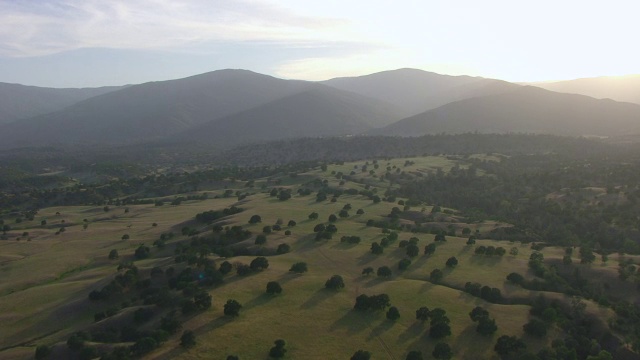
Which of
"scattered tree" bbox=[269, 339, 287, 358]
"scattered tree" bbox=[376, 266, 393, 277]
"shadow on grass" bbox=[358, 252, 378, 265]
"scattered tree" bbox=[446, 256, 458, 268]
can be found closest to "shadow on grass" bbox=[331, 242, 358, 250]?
"shadow on grass" bbox=[358, 252, 378, 265]

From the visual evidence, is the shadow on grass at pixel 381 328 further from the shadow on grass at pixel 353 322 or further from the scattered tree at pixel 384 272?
the scattered tree at pixel 384 272

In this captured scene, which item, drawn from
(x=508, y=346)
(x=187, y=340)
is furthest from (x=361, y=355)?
(x=187, y=340)

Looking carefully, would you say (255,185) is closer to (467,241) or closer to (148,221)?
(148,221)

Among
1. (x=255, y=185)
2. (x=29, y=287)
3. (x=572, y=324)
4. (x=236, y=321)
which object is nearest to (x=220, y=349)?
(x=236, y=321)

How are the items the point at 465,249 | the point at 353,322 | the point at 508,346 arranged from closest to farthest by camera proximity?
the point at 508,346 → the point at 353,322 → the point at 465,249

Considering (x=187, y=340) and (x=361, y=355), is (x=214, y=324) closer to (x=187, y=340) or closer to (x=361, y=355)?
(x=187, y=340)

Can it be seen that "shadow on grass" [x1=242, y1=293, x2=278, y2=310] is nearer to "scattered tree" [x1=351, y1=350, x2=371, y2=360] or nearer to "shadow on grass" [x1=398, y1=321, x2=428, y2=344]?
"scattered tree" [x1=351, y1=350, x2=371, y2=360]
